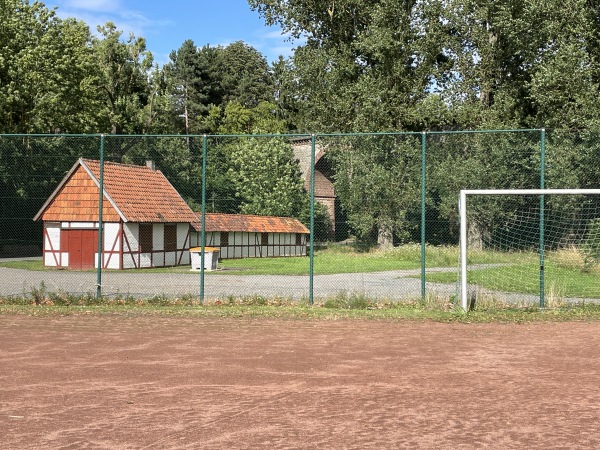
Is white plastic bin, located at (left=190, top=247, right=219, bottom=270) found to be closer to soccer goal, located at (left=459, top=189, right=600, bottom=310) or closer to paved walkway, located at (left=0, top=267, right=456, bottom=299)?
paved walkway, located at (left=0, top=267, right=456, bottom=299)

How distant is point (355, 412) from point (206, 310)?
24.3ft

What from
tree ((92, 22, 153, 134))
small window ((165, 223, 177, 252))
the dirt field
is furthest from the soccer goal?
tree ((92, 22, 153, 134))

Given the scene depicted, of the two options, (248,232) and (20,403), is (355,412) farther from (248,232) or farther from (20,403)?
(248,232)

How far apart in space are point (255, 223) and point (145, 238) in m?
10.3

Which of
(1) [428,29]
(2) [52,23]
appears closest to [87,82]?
(2) [52,23]

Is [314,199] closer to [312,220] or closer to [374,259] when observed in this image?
[312,220]

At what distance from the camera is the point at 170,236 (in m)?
27.7

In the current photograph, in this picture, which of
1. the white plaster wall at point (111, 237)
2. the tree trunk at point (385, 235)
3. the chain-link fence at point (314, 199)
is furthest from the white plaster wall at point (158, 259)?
the tree trunk at point (385, 235)

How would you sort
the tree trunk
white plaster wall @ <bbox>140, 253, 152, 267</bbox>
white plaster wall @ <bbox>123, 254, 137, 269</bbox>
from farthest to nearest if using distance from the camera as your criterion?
white plaster wall @ <bbox>140, 253, 152, 267</bbox>, white plaster wall @ <bbox>123, 254, 137, 269</bbox>, the tree trunk

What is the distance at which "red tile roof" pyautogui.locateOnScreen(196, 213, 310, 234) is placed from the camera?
17.2 metres

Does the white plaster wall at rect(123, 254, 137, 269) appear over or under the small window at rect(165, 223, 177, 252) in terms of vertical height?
under

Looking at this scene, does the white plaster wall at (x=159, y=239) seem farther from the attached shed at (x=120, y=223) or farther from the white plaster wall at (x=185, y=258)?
the white plaster wall at (x=185, y=258)

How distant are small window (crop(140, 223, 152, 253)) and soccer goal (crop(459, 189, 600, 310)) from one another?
51.1ft

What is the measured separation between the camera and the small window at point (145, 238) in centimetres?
2815
